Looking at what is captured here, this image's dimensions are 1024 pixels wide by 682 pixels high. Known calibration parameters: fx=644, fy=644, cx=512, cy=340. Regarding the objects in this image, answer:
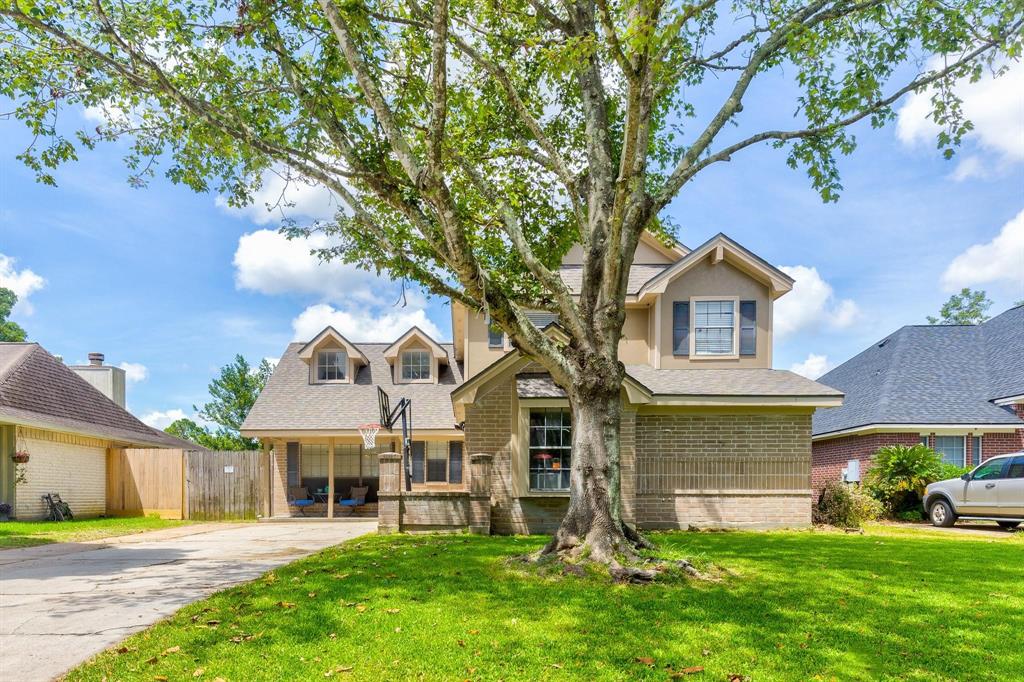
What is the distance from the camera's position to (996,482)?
46.8 feet

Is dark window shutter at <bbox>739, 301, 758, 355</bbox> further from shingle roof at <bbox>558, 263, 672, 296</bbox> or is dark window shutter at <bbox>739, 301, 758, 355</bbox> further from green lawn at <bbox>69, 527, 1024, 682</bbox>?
green lawn at <bbox>69, 527, 1024, 682</bbox>

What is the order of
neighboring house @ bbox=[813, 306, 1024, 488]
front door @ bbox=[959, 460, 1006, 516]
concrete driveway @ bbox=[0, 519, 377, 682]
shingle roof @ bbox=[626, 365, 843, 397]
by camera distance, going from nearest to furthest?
concrete driveway @ bbox=[0, 519, 377, 682] < shingle roof @ bbox=[626, 365, 843, 397] < front door @ bbox=[959, 460, 1006, 516] < neighboring house @ bbox=[813, 306, 1024, 488]

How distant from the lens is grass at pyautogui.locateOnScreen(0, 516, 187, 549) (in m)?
12.8

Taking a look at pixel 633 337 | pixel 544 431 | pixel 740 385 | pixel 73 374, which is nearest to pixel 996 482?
pixel 740 385

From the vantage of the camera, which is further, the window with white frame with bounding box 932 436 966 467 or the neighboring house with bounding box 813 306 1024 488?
the window with white frame with bounding box 932 436 966 467

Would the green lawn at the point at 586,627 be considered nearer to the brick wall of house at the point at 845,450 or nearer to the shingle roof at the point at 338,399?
the brick wall of house at the point at 845,450

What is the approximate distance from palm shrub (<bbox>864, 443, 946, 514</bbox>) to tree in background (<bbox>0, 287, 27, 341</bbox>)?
4992 cm

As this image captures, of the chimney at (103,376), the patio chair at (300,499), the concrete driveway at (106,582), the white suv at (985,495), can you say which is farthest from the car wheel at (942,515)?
the chimney at (103,376)

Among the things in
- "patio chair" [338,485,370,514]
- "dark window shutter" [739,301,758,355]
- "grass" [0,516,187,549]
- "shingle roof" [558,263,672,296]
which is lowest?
"patio chair" [338,485,370,514]

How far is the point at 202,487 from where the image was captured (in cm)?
1908

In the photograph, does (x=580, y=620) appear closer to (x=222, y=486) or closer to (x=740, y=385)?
(x=740, y=385)

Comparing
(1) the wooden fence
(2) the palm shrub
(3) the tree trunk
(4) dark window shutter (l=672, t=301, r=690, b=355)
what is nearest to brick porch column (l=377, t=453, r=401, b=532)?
(3) the tree trunk

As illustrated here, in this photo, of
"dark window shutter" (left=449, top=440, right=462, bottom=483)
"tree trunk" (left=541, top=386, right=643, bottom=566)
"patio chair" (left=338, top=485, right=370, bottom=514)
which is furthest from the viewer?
"dark window shutter" (left=449, top=440, right=462, bottom=483)

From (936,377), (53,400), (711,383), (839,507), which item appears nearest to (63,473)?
(53,400)
